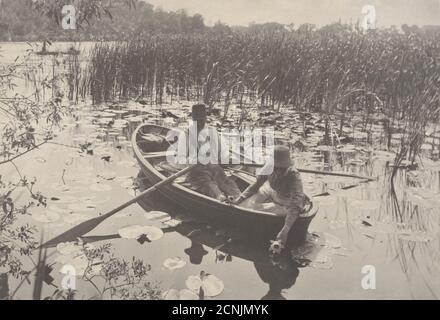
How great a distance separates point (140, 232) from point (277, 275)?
4.11 feet

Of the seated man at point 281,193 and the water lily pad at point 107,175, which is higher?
the seated man at point 281,193

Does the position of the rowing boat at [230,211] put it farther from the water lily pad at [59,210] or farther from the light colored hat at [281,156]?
the water lily pad at [59,210]

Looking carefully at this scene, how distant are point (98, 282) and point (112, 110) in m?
5.42

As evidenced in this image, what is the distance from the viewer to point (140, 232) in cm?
392

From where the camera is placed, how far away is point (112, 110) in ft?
27.2

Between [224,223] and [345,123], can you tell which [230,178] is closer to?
[224,223]

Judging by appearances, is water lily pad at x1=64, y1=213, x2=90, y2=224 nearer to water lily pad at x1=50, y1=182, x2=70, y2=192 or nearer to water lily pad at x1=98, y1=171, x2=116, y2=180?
water lily pad at x1=50, y1=182, x2=70, y2=192

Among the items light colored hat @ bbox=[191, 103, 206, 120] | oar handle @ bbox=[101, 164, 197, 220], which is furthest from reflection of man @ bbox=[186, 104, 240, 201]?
oar handle @ bbox=[101, 164, 197, 220]

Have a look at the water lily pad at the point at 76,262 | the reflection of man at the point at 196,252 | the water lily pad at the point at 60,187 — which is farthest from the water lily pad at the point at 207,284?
the water lily pad at the point at 60,187

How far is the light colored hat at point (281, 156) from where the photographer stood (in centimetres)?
373

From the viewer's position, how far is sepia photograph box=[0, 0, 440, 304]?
3422 mm

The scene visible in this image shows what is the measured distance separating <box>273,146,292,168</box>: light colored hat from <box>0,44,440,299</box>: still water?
0.73 meters

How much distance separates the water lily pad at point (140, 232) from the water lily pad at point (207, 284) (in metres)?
0.68

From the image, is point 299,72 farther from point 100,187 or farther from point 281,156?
point 281,156
